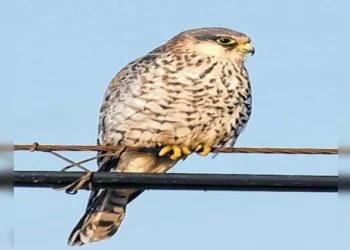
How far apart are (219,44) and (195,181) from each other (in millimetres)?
3068

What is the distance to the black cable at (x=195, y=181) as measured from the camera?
175 inches

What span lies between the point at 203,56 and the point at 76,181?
9.36ft

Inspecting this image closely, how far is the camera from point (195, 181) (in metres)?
4.52

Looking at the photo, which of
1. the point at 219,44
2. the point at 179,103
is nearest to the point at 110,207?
the point at 179,103

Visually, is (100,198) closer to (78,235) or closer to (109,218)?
(109,218)

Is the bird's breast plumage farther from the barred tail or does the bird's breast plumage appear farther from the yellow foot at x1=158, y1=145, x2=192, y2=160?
the barred tail

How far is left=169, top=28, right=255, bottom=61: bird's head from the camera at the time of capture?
291 inches

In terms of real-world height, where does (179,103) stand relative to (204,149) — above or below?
above

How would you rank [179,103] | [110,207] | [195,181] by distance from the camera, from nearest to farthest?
1. [195,181]
2. [179,103]
3. [110,207]

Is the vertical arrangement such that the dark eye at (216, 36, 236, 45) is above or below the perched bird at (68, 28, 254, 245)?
above

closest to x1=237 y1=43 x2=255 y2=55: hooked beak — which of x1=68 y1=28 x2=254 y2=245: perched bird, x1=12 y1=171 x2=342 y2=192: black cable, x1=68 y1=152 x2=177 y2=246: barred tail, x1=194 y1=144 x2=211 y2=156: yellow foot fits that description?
x1=68 y1=28 x2=254 y2=245: perched bird

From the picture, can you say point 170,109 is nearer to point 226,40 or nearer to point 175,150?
point 175,150

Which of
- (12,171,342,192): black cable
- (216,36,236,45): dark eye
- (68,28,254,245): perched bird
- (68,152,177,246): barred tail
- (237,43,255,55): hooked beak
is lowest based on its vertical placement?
(12,171,342,192): black cable

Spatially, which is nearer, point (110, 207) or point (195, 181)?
point (195, 181)
